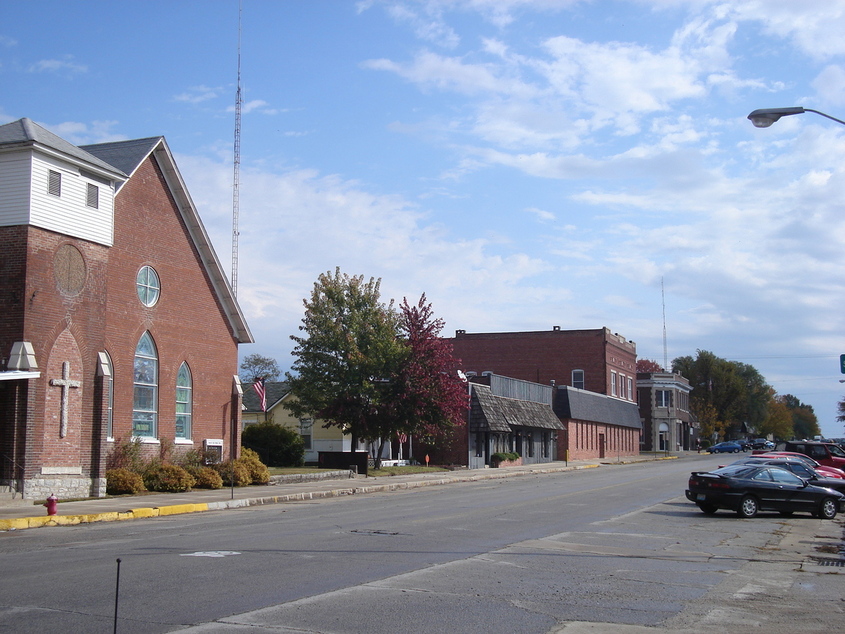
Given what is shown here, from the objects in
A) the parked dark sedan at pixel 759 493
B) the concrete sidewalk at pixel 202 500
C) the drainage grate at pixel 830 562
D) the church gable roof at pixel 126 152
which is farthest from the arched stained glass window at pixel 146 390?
the drainage grate at pixel 830 562

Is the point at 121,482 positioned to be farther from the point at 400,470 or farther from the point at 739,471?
the point at 400,470

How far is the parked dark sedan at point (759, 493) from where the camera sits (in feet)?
73.4

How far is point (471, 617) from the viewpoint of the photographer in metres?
9.05

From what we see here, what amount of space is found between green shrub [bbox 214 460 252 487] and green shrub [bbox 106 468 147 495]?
424 centimetres

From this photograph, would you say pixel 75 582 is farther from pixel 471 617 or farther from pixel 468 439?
pixel 468 439

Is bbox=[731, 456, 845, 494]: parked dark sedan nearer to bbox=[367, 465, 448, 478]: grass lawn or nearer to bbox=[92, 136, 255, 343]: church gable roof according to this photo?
bbox=[367, 465, 448, 478]: grass lawn

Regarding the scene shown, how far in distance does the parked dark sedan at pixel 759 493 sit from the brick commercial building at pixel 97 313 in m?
16.6

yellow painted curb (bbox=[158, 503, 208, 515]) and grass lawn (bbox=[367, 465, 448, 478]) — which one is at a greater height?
yellow painted curb (bbox=[158, 503, 208, 515])

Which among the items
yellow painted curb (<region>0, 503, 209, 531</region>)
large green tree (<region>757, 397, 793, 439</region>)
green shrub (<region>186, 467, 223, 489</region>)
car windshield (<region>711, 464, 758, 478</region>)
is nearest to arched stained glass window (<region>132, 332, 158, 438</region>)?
green shrub (<region>186, 467, 223, 489</region>)

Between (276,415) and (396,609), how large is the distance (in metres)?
43.0

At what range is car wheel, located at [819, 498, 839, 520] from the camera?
22.8 metres

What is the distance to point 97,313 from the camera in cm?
2477

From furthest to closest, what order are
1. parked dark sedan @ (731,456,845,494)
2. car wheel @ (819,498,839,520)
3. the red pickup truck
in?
the red pickup truck, parked dark sedan @ (731,456,845,494), car wheel @ (819,498,839,520)

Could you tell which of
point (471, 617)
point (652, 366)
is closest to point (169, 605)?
point (471, 617)
